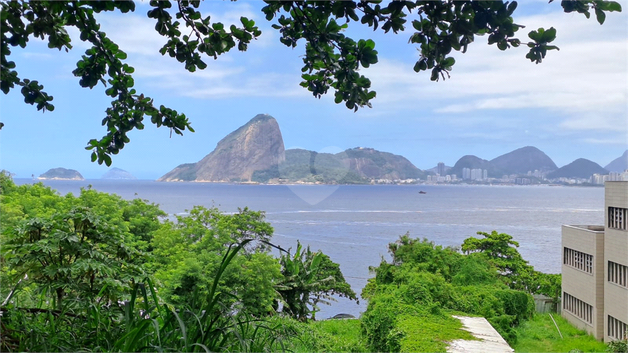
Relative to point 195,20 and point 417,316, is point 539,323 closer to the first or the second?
point 417,316

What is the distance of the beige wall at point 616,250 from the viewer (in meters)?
11.1

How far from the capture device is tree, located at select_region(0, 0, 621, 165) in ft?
3.07

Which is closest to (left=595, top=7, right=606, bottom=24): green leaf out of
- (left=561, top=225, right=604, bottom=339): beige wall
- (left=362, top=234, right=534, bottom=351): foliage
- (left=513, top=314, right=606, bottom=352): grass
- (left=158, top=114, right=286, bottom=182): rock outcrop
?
(left=362, top=234, right=534, bottom=351): foliage

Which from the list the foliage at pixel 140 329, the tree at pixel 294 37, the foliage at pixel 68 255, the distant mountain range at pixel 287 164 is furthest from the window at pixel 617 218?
the foliage at pixel 140 329

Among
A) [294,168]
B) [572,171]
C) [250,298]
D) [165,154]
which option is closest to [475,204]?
[572,171]

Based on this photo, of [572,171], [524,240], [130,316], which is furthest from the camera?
[524,240]

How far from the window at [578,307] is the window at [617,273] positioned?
146cm

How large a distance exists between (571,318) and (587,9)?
15.8m

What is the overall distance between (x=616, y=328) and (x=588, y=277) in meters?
1.36

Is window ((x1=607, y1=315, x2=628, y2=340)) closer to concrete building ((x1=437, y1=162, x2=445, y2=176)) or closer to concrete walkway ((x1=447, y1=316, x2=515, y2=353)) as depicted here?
concrete building ((x1=437, y1=162, x2=445, y2=176))

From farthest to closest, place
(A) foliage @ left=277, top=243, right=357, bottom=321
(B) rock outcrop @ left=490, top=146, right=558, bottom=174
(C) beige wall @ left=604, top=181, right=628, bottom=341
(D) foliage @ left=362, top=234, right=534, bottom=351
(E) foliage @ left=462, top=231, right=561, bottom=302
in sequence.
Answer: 1. (B) rock outcrop @ left=490, top=146, right=558, bottom=174
2. (E) foliage @ left=462, top=231, right=561, bottom=302
3. (A) foliage @ left=277, top=243, right=357, bottom=321
4. (C) beige wall @ left=604, top=181, right=628, bottom=341
5. (D) foliage @ left=362, top=234, right=534, bottom=351

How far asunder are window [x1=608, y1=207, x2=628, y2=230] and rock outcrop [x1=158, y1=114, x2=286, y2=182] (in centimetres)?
985

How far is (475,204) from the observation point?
2077 inches

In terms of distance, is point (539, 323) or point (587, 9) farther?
point (539, 323)
